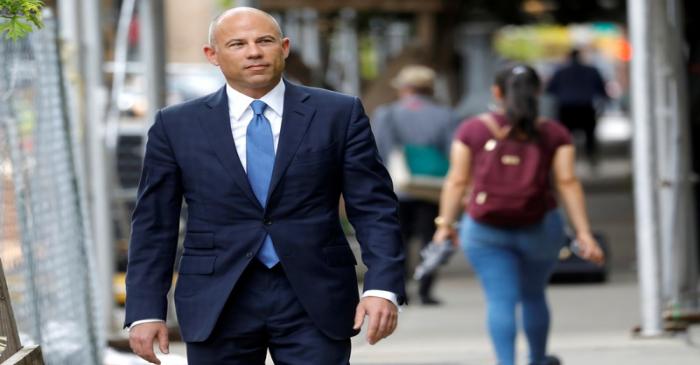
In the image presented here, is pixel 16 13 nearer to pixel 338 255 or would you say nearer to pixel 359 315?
pixel 338 255

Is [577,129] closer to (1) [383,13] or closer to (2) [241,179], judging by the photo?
(1) [383,13]

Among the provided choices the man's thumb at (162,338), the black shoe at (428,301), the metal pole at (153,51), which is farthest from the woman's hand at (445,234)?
the black shoe at (428,301)

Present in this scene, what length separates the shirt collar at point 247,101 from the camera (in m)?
4.78

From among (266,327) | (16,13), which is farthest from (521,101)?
(16,13)

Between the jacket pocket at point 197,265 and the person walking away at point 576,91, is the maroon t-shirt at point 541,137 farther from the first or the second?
the person walking away at point 576,91

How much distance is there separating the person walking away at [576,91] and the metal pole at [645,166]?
47.5 feet

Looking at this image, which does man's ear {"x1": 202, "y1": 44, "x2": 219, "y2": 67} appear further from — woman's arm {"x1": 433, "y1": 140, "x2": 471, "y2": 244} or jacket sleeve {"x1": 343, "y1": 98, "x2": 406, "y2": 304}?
woman's arm {"x1": 433, "y1": 140, "x2": 471, "y2": 244}

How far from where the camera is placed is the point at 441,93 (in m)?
20.2

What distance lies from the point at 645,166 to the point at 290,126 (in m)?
5.17

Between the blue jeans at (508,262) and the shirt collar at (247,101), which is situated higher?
the shirt collar at (247,101)

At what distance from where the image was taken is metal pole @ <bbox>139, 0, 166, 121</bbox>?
420 inches

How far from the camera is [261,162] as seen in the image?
15.5 feet

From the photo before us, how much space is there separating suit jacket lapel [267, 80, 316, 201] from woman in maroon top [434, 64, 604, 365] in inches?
115

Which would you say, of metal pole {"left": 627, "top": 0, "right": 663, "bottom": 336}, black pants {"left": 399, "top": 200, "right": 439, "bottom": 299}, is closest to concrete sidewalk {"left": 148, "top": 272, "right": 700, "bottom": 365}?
metal pole {"left": 627, "top": 0, "right": 663, "bottom": 336}
